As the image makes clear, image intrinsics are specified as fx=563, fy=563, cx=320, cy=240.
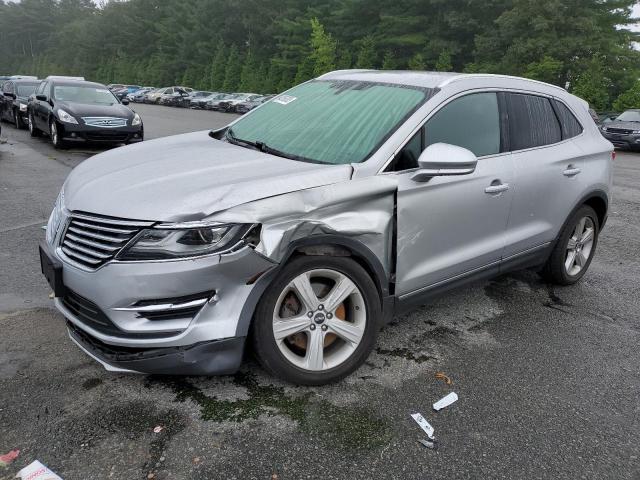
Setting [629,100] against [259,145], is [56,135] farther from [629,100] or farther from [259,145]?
[629,100]

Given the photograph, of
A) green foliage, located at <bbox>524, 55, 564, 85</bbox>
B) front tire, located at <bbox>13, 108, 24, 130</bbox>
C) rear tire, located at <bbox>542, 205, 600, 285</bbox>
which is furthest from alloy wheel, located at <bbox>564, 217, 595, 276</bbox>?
green foliage, located at <bbox>524, 55, 564, 85</bbox>

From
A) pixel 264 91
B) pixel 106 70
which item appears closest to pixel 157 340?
pixel 264 91

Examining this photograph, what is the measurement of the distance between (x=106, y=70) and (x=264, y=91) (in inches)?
Result: 1700

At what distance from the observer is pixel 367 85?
3.94m

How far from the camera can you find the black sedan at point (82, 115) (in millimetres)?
11742

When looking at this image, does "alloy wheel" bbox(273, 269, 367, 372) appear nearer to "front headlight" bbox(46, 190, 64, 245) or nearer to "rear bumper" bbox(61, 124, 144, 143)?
"front headlight" bbox(46, 190, 64, 245)

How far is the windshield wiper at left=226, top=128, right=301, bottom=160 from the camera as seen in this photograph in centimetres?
344

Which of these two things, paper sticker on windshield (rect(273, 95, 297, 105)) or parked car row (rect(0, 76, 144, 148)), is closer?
paper sticker on windshield (rect(273, 95, 297, 105))

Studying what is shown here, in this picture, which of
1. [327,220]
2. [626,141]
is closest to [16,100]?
[327,220]

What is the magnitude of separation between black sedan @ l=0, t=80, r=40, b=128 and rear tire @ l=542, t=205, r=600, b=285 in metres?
15.9

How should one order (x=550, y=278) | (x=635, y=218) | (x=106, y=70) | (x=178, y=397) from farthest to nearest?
(x=106, y=70), (x=635, y=218), (x=550, y=278), (x=178, y=397)

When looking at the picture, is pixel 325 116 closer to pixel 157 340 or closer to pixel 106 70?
pixel 157 340

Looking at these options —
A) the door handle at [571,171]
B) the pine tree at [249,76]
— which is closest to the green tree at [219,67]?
the pine tree at [249,76]

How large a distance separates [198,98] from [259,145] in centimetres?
4376
